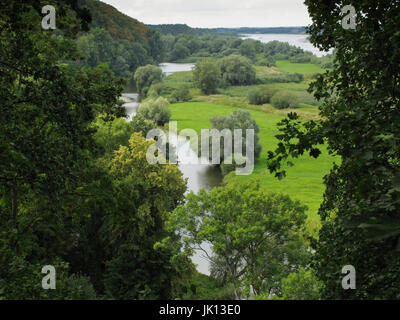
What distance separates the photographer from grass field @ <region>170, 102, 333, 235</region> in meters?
34.4

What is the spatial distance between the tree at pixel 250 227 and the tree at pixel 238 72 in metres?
77.7

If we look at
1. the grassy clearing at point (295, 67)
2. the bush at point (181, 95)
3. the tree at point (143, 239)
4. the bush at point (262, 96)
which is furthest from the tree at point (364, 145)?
the grassy clearing at point (295, 67)

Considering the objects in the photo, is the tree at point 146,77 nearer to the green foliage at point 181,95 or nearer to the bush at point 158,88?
the bush at point 158,88

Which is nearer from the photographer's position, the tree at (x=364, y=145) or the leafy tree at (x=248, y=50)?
the tree at (x=364, y=145)

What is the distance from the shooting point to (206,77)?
8531 centimetres

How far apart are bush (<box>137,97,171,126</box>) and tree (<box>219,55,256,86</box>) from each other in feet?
152

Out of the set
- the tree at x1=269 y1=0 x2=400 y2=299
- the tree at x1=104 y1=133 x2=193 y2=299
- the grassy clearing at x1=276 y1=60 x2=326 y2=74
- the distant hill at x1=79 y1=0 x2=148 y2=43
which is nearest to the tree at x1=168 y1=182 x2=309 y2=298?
the tree at x1=104 y1=133 x2=193 y2=299

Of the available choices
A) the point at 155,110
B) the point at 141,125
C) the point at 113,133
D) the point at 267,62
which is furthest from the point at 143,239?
the point at 267,62

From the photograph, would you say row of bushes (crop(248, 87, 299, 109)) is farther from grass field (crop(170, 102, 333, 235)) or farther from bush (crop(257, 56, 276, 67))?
bush (crop(257, 56, 276, 67))

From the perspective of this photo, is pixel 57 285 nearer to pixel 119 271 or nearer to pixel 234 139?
pixel 119 271

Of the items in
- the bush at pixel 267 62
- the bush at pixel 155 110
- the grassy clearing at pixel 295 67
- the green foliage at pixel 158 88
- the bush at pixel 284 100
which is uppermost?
the bush at pixel 267 62

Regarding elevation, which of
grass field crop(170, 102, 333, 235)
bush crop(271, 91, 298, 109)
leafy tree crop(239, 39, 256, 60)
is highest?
leafy tree crop(239, 39, 256, 60)

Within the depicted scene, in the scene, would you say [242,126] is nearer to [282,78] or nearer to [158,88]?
[158,88]

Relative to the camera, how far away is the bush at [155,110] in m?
49.2
